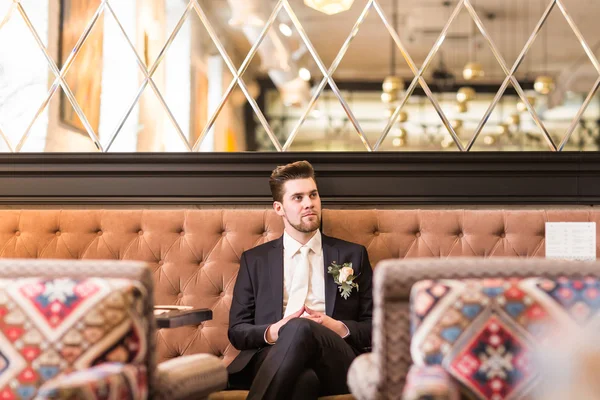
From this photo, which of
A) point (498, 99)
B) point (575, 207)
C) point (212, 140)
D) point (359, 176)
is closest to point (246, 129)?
point (212, 140)

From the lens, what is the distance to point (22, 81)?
10.8ft

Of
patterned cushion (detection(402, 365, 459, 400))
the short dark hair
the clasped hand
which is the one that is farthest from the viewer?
the short dark hair

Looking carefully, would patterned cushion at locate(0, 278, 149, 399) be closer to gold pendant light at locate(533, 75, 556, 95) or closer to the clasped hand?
the clasped hand

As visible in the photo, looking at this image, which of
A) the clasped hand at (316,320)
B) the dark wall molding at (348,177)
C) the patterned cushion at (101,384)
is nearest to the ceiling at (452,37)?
the dark wall molding at (348,177)

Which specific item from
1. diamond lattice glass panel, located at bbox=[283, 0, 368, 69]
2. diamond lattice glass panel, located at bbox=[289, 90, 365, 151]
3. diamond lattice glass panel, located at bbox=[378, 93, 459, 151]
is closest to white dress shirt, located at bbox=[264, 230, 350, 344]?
diamond lattice glass panel, located at bbox=[289, 90, 365, 151]

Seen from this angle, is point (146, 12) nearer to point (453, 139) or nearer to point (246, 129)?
point (246, 129)

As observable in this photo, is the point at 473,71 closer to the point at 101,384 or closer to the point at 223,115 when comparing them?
the point at 223,115

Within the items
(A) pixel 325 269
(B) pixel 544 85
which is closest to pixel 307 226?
(A) pixel 325 269

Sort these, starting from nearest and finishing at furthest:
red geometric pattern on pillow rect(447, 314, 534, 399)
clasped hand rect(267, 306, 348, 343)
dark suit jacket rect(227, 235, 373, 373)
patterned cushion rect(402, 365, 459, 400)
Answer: patterned cushion rect(402, 365, 459, 400)
red geometric pattern on pillow rect(447, 314, 534, 399)
clasped hand rect(267, 306, 348, 343)
dark suit jacket rect(227, 235, 373, 373)

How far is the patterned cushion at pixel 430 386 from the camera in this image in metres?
1.22

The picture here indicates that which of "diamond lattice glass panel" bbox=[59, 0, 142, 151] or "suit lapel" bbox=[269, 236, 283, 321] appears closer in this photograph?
"suit lapel" bbox=[269, 236, 283, 321]

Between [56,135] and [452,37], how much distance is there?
201 centimetres

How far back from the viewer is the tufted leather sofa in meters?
2.97

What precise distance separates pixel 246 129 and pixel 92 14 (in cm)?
97
